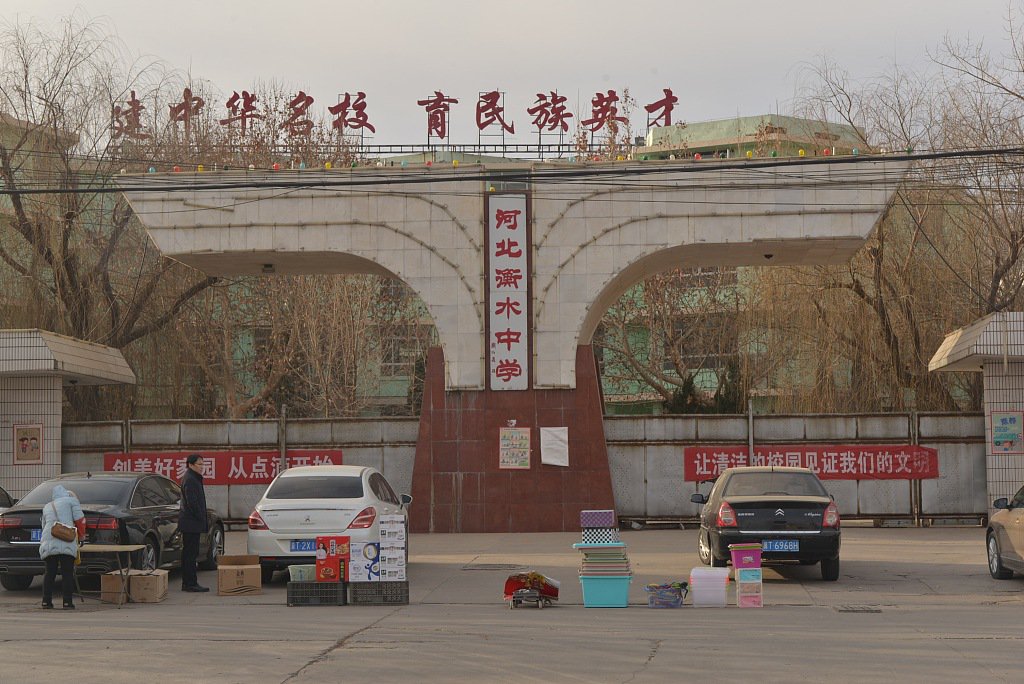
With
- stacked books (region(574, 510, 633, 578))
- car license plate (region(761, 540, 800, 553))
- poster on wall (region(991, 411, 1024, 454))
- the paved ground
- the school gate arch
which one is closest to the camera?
the paved ground

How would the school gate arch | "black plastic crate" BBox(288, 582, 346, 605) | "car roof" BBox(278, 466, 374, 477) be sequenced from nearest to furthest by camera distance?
"black plastic crate" BBox(288, 582, 346, 605) < "car roof" BBox(278, 466, 374, 477) < the school gate arch

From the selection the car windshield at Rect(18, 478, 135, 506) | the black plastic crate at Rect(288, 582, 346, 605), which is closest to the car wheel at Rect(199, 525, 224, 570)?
the car windshield at Rect(18, 478, 135, 506)

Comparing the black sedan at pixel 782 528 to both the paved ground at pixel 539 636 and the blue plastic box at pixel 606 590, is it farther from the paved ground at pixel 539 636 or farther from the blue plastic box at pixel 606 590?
the blue plastic box at pixel 606 590

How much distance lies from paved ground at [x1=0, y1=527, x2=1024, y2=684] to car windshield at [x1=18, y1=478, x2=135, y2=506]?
123 centimetres

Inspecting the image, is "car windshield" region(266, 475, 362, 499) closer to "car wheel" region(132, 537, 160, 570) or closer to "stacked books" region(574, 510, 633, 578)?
"car wheel" region(132, 537, 160, 570)

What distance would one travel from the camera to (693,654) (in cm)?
1036

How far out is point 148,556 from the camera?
15.9 metres

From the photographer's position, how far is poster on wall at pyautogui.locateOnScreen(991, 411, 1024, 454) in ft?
77.4

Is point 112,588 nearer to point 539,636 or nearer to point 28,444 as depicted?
point 539,636

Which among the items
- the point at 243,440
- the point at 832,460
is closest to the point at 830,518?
the point at 832,460

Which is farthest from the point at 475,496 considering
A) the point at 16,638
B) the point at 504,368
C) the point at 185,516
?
the point at 16,638

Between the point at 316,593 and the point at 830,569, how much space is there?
6602mm

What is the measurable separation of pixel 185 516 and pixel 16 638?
4309 mm

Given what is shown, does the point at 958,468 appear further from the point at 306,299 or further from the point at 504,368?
the point at 306,299
